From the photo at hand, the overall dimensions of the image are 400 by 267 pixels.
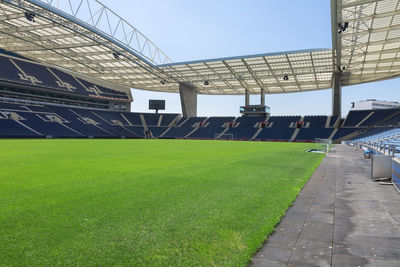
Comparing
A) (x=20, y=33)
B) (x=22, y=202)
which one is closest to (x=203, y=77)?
(x=20, y=33)

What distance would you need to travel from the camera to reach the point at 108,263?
9.91 ft

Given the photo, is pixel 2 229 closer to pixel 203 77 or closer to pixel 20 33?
pixel 20 33

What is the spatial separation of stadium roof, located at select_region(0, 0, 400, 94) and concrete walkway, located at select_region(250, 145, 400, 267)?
23991 millimetres

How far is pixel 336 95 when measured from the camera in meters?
53.1

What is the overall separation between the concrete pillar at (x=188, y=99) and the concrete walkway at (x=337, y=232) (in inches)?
2393

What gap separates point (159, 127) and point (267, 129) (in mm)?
30263

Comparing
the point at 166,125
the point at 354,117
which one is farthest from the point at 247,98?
the point at 354,117

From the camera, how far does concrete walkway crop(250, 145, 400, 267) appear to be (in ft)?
10.4

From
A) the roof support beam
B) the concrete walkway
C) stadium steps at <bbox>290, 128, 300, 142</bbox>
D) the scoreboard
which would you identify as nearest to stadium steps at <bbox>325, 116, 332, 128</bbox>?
stadium steps at <bbox>290, 128, 300, 142</bbox>

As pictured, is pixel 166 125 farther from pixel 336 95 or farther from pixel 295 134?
pixel 336 95

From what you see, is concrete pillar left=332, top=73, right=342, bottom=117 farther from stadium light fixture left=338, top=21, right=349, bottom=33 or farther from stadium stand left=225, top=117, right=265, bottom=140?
stadium light fixture left=338, top=21, right=349, bottom=33

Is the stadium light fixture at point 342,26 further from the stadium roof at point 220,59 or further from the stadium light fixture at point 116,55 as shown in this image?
the stadium light fixture at point 116,55

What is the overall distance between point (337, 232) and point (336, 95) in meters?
56.0

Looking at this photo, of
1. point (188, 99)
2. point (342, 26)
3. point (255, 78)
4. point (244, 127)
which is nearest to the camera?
point (342, 26)
